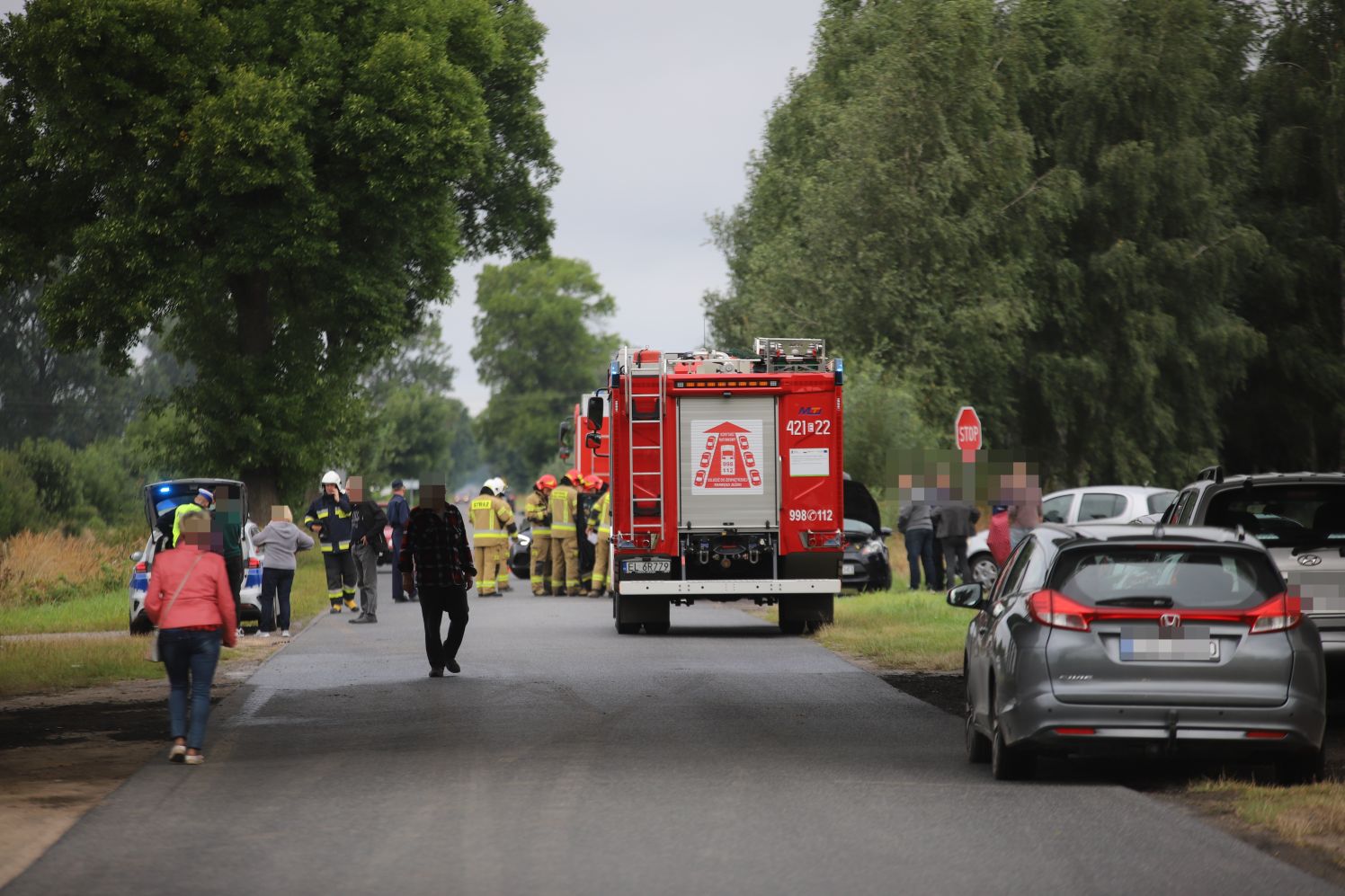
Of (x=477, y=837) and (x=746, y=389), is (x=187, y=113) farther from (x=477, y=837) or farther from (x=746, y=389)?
(x=477, y=837)

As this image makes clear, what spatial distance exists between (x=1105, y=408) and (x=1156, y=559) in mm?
41701

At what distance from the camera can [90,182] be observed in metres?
38.6

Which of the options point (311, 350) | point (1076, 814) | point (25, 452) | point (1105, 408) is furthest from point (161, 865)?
point (25, 452)

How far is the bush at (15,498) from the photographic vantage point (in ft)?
186

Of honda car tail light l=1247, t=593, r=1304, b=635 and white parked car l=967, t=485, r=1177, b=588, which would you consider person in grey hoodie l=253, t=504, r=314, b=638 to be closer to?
white parked car l=967, t=485, r=1177, b=588

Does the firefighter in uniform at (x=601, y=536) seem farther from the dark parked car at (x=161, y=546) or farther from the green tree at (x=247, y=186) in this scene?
the green tree at (x=247, y=186)

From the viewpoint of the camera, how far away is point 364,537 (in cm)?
2716

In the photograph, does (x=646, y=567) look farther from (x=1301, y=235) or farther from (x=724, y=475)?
(x=1301, y=235)

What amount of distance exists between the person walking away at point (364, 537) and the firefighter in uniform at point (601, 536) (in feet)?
11.1

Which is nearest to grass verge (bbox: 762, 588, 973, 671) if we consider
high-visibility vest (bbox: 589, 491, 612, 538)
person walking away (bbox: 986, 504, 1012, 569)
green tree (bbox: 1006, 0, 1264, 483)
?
person walking away (bbox: 986, 504, 1012, 569)

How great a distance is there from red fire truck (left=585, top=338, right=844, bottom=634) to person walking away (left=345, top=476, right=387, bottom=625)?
4703mm

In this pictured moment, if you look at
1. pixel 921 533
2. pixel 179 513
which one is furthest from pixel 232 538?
pixel 921 533

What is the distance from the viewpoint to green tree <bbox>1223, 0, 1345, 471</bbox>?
5150 cm

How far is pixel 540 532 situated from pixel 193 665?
21.4 metres
